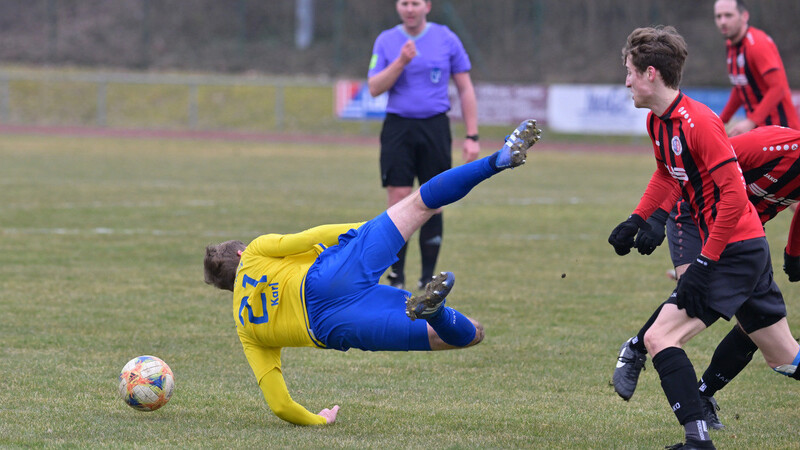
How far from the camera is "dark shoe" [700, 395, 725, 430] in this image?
4.78m

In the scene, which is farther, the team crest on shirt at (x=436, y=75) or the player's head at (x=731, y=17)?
the team crest on shirt at (x=436, y=75)

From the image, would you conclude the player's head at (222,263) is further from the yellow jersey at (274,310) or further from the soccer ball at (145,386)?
the soccer ball at (145,386)

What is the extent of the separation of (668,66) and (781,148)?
0.79 m

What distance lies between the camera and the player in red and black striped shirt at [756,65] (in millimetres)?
8133

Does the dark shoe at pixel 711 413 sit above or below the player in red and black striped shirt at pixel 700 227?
below

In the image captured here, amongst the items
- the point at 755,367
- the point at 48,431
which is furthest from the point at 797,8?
the point at 48,431

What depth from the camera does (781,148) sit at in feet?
15.1

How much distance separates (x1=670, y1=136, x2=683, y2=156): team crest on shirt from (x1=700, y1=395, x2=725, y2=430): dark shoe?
1287 mm

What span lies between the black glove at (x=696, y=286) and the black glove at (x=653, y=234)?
627mm

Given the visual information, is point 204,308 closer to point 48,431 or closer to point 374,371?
point 374,371

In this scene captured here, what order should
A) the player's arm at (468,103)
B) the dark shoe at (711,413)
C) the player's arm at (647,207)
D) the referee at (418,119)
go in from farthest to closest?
the player's arm at (468,103)
the referee at (418,119)
the dark shoe at (711,413)
the player's arm at (647,207)

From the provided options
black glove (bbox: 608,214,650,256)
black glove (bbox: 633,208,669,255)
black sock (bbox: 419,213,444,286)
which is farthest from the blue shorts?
black sock (bbox: 419,213,444,286)

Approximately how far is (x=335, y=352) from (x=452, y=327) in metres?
1.90

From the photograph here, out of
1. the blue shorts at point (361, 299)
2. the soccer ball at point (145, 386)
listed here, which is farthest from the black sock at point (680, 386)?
the soccer ball at point (145, 386)
